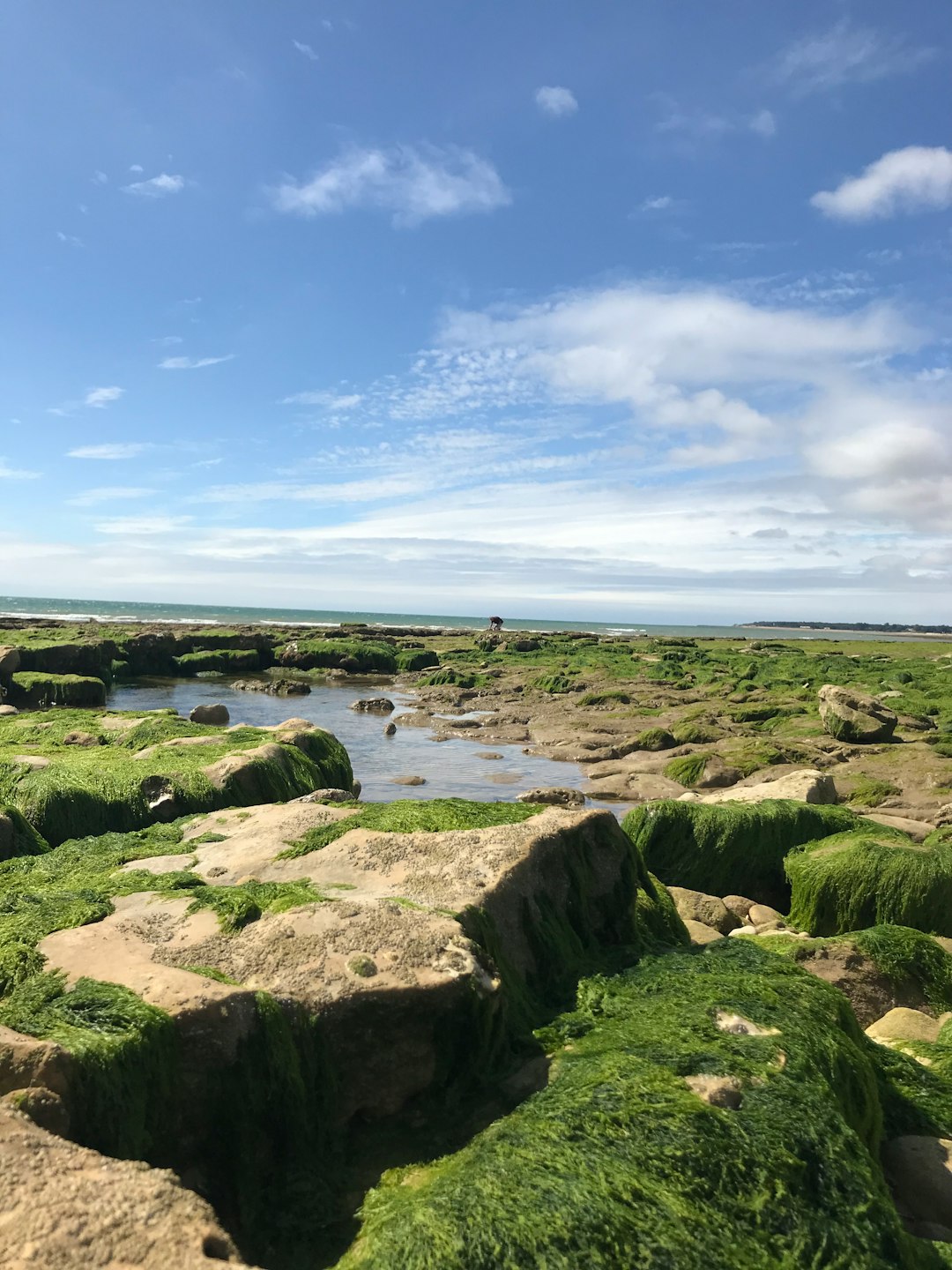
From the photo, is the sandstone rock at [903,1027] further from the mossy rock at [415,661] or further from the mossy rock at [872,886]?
the mossy rock at [415,661]

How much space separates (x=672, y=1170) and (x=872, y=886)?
251 inches

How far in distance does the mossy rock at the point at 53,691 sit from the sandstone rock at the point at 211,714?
7.91 meters

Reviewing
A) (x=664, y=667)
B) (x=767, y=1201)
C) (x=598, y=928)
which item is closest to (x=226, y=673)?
(x=664, y=667)

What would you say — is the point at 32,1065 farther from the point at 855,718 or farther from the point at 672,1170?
the point at 855,718

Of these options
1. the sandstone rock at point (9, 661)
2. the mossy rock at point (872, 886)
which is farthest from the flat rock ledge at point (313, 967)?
the sandstone rock at point (9, 661)

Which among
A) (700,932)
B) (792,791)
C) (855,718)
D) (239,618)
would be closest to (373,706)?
(855,718)

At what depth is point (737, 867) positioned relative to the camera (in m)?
10.1

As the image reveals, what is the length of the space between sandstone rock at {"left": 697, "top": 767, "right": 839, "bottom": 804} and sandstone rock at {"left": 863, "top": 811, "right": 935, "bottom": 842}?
69 cm

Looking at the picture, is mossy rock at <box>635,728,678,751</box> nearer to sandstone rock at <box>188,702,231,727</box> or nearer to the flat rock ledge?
sandstone rock at <box>188,702,231,727</box>

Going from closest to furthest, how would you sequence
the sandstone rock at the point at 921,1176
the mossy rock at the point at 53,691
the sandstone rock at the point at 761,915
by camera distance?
the sandstone rock at the point at 921,1176
the sandstone rock at the point at 761,915
the mossy rock at the point at 53,691

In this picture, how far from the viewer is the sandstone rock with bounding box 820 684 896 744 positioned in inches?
720

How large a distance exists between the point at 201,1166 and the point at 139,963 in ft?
3.54

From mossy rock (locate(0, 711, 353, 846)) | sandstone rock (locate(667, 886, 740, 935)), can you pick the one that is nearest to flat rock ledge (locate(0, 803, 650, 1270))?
sandstone rock (locate(667, 886, 740, 935))

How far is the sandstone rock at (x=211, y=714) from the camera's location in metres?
20.4
